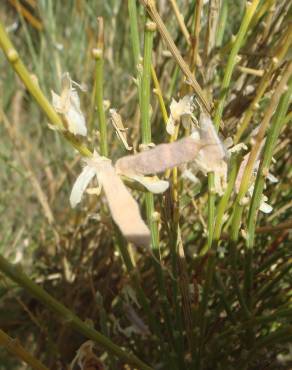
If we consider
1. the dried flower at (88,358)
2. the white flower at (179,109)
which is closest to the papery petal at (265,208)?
the white flower at (179,109)

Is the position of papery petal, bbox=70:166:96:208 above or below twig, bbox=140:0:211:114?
below

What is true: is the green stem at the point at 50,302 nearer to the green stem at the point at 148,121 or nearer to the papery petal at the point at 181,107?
the green stem at the point at 148,121

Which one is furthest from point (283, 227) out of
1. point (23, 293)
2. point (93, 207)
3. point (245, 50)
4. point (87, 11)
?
point (87, 11)

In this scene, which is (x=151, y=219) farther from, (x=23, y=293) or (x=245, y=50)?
(x=23, y=293)

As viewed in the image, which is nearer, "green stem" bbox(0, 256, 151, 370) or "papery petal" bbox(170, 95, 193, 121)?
"green stem" bbox(0, 256, 151, 370)

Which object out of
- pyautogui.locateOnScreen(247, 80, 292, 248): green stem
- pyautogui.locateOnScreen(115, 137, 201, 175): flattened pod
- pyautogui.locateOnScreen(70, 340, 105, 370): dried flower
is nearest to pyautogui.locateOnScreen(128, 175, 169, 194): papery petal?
pyautogui.locateOnScreen(115, 137, 201, 175): flattened pod

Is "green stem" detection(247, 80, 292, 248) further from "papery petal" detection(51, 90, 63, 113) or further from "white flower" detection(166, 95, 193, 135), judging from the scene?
"papery petal" detection(51, 90, 63, 113)

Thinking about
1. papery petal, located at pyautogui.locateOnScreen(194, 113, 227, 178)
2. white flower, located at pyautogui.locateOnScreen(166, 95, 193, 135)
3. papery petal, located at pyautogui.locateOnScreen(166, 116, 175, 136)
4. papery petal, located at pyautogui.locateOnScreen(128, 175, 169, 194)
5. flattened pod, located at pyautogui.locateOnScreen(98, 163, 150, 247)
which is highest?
white flower, located at pyautogui.locateOnScreen(166, 95, 193, 135)
